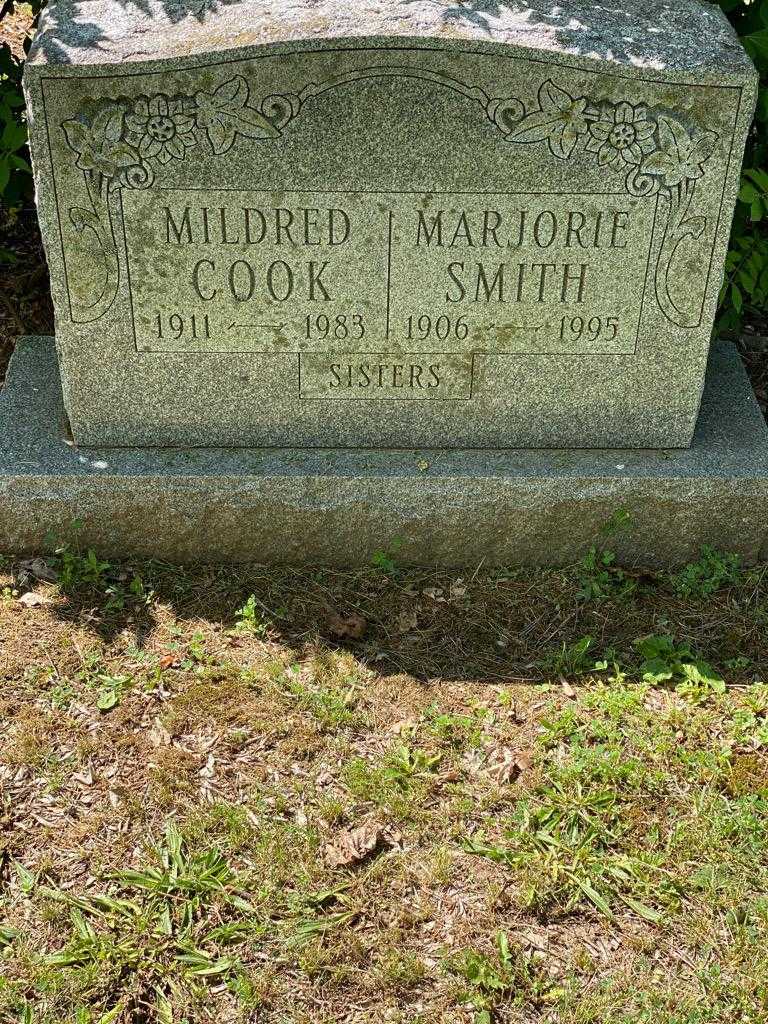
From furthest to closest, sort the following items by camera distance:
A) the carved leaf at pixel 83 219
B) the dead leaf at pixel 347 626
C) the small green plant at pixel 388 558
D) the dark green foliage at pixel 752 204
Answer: the dark green foliage at pixel 752 204 → the small green plant at pixel 388 558 → the dead leaf at pixel 347 626 → the carved leaf at pixel 83 219

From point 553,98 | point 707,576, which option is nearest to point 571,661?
point 707,576

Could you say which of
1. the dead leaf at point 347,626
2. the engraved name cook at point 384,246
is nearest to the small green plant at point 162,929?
the dead leaf at point 347,626

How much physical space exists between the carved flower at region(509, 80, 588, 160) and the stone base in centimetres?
105

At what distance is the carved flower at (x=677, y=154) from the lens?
11.7ft

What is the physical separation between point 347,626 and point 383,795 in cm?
71

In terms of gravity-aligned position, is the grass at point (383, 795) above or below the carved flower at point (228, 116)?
below

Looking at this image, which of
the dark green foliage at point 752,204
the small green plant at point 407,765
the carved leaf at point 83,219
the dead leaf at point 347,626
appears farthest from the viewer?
the dark green foliage at point 752,204

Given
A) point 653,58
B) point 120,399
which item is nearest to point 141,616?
point 120,399

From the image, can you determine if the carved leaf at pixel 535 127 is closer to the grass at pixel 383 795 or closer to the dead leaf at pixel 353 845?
the grass at pixel 383 795

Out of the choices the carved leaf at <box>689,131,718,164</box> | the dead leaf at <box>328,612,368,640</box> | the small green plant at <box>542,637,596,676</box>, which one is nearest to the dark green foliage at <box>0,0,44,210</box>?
the dead leaf at <box>328,612,368,640</box>

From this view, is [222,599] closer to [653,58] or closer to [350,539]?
[350,539]

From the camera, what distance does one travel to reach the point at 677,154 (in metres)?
3.62

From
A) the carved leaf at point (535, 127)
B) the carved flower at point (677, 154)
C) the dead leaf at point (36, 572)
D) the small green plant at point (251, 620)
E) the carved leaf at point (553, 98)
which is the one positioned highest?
the carved leaf at point (553, 98)

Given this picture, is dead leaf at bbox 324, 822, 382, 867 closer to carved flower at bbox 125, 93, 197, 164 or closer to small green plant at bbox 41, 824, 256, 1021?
small green plant at bbox 41, 824, 256, 1021
